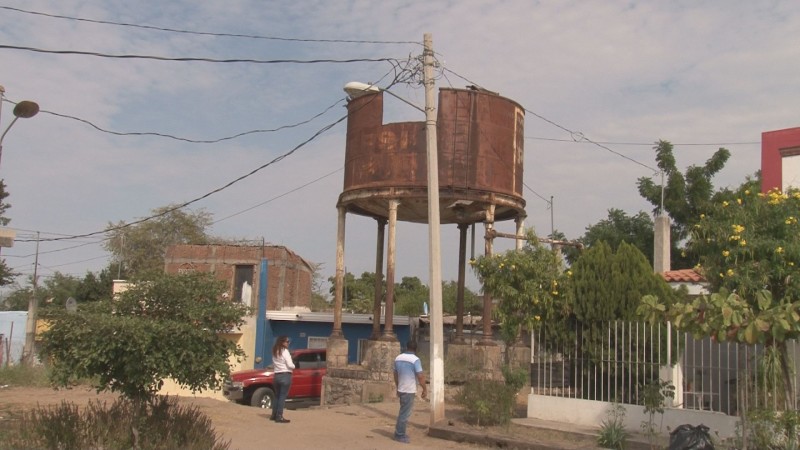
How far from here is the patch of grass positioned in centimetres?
1900

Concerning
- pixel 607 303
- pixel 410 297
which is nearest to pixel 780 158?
pixel 607 303

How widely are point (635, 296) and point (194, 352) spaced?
734 cm

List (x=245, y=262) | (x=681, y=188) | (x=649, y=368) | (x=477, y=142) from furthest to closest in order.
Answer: (x=245, y=262)
(x=681, y=188)
(x=477, y=142)
(x=649, y=368)

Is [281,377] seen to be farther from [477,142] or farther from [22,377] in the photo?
[22,377]

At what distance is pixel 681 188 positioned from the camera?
92.4 ft

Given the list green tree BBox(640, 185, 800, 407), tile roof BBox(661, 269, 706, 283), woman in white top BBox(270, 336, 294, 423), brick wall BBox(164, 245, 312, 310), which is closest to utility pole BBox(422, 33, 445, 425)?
woman in white top BBox(270, 336, 294, 423)

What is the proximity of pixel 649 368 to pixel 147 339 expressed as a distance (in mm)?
7542

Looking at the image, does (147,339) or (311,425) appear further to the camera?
(311,425)

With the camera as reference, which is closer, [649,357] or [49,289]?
[649,357]

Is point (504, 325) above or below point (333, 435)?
above

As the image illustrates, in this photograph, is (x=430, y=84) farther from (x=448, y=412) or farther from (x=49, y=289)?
(x=49, y=289)

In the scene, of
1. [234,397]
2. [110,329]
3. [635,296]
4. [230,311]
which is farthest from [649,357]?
[234,397]

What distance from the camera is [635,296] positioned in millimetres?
12055

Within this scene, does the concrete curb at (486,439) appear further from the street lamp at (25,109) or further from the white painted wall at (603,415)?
the street lamp at (25,109)
